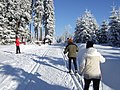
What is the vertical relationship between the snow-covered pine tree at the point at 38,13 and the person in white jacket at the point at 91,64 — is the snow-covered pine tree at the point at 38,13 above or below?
above

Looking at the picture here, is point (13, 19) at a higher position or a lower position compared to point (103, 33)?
higher

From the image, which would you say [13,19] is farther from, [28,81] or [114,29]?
[28,81]

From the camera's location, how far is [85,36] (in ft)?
218

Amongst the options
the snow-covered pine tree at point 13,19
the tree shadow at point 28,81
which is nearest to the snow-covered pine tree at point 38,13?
the snow-covered pine tree at point 13,19

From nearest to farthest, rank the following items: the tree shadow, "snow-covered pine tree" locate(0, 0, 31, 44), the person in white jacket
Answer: the person in white jacket < the tree shadow < "snow-covered pine tree" locate(0, 0, 31, 44)

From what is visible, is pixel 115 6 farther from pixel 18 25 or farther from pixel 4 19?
pixel 4 19

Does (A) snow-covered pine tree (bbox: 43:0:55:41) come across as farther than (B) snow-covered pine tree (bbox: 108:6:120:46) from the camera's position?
Yes

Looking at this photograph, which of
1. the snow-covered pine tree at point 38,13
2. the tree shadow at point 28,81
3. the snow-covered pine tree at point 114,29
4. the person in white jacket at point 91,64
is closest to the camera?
the person in white jacket at point 91,64

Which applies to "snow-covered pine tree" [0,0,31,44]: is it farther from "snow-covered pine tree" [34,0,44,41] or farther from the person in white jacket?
the person in white jacket

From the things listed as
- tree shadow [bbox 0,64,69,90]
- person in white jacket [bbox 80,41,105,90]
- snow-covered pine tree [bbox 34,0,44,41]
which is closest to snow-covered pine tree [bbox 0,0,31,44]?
snow-covered pine tree [bbox 34,0,44,41]

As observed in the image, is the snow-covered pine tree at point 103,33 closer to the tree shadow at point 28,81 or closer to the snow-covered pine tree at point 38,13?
the snow-covered pine tree at point 38,13

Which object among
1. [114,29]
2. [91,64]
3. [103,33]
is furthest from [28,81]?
[103,33]

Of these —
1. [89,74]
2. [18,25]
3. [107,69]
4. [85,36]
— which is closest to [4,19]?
[18,25]

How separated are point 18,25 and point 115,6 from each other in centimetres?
2448
